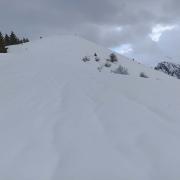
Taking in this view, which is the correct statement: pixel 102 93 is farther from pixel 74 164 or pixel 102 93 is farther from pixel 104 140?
pixel 74 164

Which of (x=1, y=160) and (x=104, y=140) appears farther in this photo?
(x=104, y=140)

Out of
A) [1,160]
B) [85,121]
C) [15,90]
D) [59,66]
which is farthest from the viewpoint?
[59,66]

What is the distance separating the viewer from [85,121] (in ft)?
29.2

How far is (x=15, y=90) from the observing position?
12383 mm

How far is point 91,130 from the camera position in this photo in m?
8.41

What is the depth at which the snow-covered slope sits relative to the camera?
6.94 meters

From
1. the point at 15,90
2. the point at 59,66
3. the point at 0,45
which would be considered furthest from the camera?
the point at 0,45

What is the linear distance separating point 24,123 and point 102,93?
103 inches

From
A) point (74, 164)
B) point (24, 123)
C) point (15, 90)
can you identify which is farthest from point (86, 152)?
point (15, 90)

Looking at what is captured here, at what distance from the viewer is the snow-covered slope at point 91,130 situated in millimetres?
6941

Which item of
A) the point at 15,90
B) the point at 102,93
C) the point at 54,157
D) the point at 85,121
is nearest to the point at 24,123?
the point at 85,121

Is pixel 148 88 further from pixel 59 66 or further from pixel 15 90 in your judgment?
pixel 59 66

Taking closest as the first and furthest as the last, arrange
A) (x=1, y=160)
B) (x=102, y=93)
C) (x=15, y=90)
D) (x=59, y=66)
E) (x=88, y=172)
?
(x=88, y=172) → (x=1, y=160) → (x=102, y=93) → (x=15, y=90) → (x=59, y=66)

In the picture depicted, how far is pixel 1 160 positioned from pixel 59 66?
8.96m
